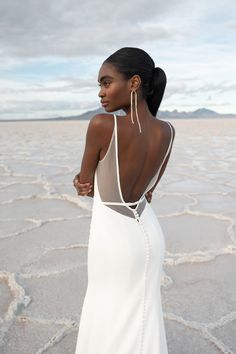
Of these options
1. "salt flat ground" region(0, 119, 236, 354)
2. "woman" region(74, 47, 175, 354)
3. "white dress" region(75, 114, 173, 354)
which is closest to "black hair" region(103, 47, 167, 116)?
"woman" region(74, 47, 175, 354)

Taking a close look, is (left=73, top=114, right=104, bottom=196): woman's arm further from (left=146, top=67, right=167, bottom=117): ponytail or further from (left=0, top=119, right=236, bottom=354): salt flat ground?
(left=0, top=119, right=236, bottom=354): salt flat ground

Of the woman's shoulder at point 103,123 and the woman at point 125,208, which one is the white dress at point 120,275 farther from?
the woman's shoulder at point 103,123

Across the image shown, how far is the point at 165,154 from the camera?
4.58 ft

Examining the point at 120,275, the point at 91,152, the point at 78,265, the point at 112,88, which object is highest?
the point at 112,88

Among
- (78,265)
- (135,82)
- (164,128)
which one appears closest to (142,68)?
(135,82)

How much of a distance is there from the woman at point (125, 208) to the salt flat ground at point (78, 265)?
49 cm

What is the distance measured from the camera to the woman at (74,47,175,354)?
127 cm

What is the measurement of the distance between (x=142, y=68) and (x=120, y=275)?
0.61 metres

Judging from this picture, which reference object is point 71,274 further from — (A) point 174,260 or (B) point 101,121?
(B) point 101,121

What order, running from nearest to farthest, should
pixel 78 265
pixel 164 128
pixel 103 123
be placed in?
pixel 103 123, pixel 164 128, pixel 78 265

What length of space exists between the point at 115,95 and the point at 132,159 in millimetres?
187

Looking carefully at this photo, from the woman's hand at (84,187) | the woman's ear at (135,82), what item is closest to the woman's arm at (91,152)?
the woman's hand at (84,187)

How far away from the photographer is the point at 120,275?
54.5 inches

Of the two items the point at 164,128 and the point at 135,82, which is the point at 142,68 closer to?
the point at 135,82
